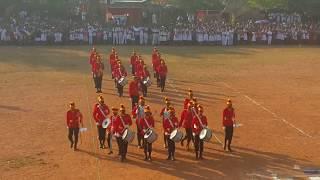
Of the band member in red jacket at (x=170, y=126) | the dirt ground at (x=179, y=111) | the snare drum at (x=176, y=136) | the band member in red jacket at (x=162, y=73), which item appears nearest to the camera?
the dirt ground at (x=179, y=111)

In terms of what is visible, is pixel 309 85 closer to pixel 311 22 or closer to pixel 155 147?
pixel 155 147

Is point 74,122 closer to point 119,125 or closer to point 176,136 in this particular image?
→ point 119,125

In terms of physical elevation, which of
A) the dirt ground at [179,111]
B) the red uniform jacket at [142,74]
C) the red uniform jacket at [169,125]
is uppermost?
the red uniform jacket at [142,74]

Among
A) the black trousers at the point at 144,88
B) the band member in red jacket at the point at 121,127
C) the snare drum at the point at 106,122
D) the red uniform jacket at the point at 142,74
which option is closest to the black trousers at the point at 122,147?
the band member in red jacket at the point at 121,127

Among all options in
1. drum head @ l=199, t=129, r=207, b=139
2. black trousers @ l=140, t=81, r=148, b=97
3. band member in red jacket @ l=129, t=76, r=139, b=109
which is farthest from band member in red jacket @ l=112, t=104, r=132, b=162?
black trousers @ l=140, t=81, r=148, b=97

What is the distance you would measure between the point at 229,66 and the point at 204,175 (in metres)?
21.2

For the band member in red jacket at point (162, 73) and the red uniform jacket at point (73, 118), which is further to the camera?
the band member in red jacket at point (162, 73)

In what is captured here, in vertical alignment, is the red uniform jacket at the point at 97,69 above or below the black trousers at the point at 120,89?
above

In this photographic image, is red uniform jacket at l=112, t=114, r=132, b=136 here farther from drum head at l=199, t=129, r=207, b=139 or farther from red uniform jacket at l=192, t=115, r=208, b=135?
drum head at l=199, t=129, r=207, b=139

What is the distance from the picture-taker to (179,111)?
2434cm

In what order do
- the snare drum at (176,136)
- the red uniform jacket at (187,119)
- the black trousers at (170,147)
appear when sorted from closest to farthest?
the snare drum at (176,136) → the black trousers at (170,147) → the red uniform jacket at (187,119)

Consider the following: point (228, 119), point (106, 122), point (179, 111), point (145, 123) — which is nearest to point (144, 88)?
point (179, 111)

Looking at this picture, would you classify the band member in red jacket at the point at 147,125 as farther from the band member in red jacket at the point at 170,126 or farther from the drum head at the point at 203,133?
the drum head at the point at 203,133

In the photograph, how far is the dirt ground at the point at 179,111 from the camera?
17234 millimetres
